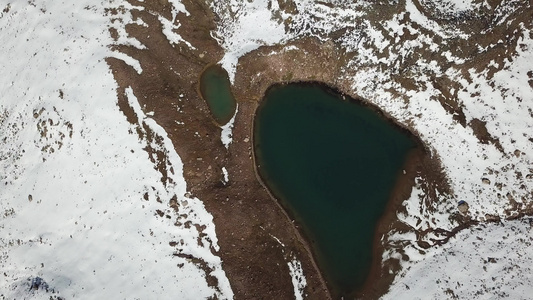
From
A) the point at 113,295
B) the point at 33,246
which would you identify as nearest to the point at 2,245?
the point at 33,246

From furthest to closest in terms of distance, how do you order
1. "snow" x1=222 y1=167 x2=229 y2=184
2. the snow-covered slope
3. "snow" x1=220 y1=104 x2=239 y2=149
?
"snow" x1=220 y1=104 x2=239 y2=149, "snow" x1=222 y1=167 x2=229 y2=184, the snow-covered slope

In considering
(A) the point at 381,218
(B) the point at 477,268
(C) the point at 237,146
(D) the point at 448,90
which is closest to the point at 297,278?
(A) the point at 381,218

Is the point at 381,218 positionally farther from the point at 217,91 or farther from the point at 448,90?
the point at 217,91

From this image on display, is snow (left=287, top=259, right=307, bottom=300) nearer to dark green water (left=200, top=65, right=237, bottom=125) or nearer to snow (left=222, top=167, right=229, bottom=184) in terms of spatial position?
snow (left=222, top=167, right=229, bottom=184)

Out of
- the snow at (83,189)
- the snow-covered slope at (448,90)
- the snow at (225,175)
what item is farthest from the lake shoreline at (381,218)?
the snow at (83,189)

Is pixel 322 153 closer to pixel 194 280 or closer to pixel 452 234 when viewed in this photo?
pixel 452 234

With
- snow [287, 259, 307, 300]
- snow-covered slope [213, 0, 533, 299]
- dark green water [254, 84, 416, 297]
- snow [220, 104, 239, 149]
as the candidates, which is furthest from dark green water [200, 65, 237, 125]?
snow [287, 259, 307, 300]

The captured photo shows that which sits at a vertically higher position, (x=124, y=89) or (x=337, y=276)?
(x=124, y=89)
